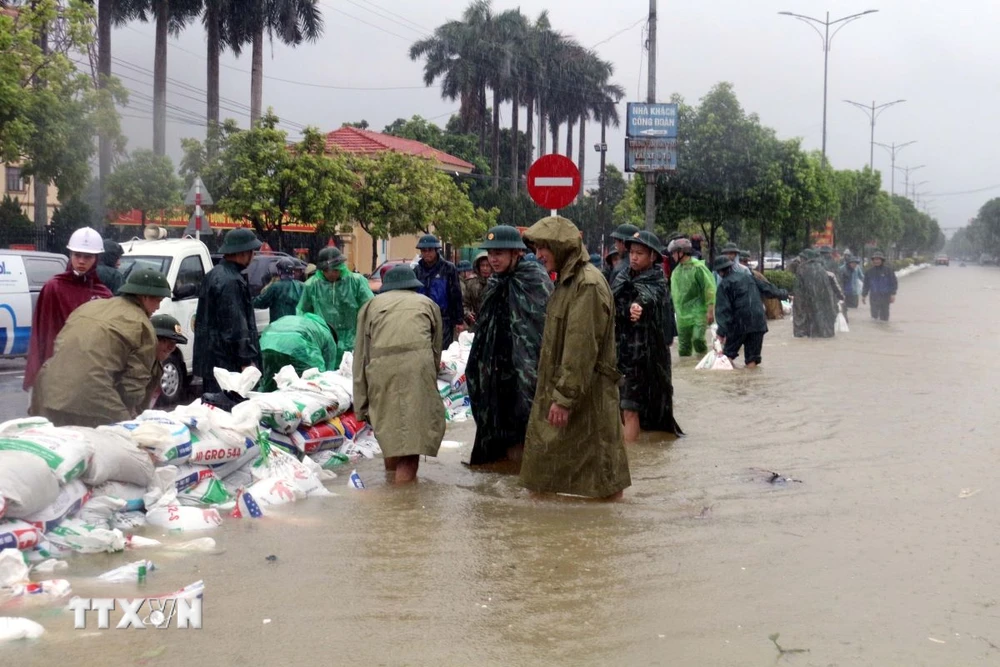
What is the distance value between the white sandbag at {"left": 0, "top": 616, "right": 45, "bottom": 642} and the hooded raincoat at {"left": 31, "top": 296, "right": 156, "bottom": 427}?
1.96 metres

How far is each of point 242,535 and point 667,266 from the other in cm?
1332

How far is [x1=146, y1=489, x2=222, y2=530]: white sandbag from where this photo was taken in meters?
5.91

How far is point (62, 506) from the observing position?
17.8 feet

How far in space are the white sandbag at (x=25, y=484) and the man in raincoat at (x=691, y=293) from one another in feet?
28.1

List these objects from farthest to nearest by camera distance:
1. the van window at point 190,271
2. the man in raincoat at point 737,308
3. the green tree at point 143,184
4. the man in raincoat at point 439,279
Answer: the green tree at point 143,184 < the man in raincoat at point 737,308 < the van window at point 190,271 < the man in raincoat at point 439,279

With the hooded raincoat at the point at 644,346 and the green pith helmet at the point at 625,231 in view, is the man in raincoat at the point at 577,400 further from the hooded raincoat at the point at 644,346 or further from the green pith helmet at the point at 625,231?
the green pith helmet at the point at 625,231

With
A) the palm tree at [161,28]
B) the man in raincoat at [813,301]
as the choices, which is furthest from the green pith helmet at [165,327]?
the palm tree at [161,28]

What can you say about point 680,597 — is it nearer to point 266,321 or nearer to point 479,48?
point 266,321

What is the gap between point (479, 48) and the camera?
188 ft

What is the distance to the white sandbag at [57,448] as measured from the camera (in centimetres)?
532

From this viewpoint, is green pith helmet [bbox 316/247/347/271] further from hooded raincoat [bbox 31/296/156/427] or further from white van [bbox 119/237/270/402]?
hooded raincoat [bbox 31/296/156/427]

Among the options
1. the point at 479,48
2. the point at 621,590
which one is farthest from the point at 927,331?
the point at 479,48

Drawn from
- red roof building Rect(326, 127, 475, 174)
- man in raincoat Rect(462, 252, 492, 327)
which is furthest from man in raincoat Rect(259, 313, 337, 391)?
red roof building Rect(326, 127, 475, 174)

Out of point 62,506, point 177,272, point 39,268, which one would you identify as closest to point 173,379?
point 177,272
